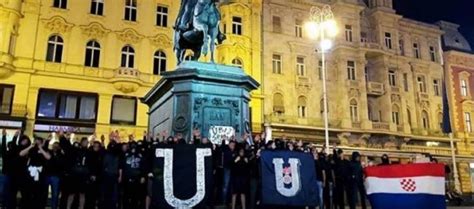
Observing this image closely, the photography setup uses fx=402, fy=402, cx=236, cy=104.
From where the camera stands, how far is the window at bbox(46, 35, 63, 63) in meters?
26.9

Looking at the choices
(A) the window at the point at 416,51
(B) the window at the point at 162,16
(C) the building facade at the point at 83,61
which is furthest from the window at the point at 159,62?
(A) the window at the point at 416,51

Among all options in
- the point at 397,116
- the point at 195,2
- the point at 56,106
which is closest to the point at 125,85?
the point at 56,106

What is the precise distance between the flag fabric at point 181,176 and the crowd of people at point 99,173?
0.25 metres

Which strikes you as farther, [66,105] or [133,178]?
[66,105]

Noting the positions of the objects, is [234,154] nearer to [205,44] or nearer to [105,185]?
[105,185]

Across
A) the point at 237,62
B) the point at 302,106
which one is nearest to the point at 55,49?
the point at 237,62

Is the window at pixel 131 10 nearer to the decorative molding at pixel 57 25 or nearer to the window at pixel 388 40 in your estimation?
A: the decorative molding at pixel 57 25

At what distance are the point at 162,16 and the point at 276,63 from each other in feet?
32.9

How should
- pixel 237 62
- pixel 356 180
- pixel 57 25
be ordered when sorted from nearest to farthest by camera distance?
Result: pixel 356 180 → pixel 57 25 → pixel 237 62

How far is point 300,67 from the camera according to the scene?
114 feet

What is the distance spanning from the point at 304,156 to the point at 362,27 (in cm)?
3189

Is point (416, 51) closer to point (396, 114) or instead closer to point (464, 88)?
point (464, 88)

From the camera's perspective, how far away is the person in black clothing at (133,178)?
8930 millimetres

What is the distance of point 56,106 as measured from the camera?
26.1 meters
